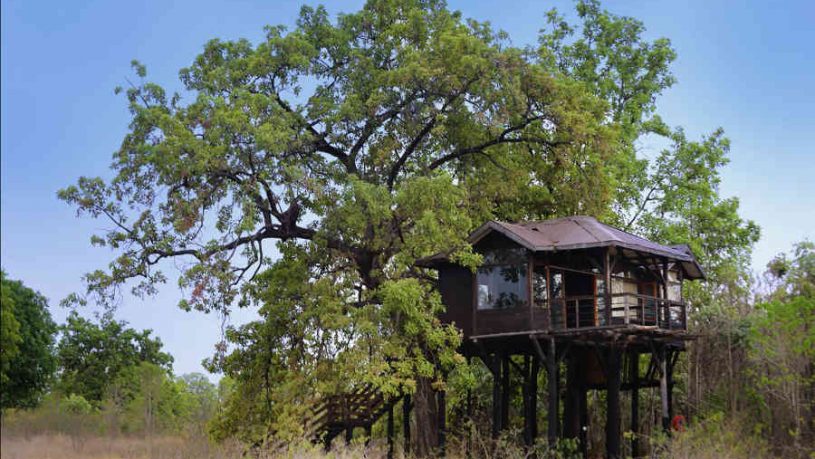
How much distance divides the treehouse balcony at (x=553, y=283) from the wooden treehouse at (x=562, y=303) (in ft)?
0.10

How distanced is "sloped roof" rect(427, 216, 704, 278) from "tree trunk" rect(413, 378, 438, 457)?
14.2 ft

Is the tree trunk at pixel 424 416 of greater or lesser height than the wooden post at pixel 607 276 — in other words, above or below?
below

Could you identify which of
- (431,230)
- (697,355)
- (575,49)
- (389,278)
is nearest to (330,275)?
(389,278)

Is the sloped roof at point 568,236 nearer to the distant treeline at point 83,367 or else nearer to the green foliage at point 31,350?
the distant treeline at point 83,367

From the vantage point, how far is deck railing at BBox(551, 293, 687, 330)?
1038 inches

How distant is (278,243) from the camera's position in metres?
29.7

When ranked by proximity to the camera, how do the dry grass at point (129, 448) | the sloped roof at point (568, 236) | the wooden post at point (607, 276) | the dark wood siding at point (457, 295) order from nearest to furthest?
the dry grass at point (129, 448)
the wooden post at point (607, 276)
the sloped roof at point (568, 236)
the dark wood siding at point (457, 295)

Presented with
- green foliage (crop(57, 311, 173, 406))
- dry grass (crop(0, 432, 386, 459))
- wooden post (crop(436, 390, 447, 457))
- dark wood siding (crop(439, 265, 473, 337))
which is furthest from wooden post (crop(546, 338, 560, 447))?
green foliage (crop(57, 311, 173, 406))

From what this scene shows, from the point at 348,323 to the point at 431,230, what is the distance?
338 cm

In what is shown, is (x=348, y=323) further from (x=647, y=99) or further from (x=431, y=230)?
(x=647, y=99)

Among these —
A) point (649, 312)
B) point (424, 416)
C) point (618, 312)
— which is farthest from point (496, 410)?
point (649, 312)

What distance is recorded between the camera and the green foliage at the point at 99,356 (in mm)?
55531

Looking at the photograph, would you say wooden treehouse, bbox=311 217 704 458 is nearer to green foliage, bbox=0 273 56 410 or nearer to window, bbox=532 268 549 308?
window, bbox=532 268 549 308

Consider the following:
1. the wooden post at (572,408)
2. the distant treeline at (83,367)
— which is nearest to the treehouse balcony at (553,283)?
the wooden post at (572,408)
